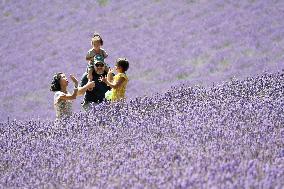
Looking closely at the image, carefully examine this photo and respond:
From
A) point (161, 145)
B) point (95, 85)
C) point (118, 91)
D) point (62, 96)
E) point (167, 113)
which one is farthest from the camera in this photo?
point (95, 85)

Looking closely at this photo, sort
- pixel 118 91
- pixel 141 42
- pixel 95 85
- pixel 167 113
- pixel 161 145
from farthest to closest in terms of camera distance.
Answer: pixel 141 42, pixel 95 85, pixel 118 91, pixel 167 113, pixel 161 145

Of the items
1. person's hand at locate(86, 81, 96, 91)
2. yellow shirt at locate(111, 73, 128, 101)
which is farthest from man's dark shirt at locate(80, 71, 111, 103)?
yellow shirt at locate(111, 73, 128, 101)

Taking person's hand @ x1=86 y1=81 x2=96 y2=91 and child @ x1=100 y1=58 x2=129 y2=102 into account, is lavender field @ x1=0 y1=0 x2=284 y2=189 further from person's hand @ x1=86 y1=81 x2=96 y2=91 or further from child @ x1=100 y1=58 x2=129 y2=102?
person's hand @ x1=86 y1=81 x2=96 y2=91

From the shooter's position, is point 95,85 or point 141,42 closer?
point 95,85

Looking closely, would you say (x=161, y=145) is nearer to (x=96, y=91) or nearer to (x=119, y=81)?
(x=119, y=81)

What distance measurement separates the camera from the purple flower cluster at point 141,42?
10.1 meters

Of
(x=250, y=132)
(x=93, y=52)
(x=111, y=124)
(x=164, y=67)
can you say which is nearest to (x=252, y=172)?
(x=250, y=132)

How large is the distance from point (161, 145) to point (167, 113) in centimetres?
107

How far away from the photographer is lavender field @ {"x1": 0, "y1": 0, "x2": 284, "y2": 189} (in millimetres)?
3342

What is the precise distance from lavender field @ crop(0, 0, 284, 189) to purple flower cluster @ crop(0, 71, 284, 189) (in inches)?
0.4

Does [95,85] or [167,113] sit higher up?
[95,85]

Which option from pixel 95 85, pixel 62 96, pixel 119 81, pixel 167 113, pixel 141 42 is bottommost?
pixel 167 113

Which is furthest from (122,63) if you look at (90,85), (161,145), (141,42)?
(141,42)

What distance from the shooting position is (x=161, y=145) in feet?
12.7
